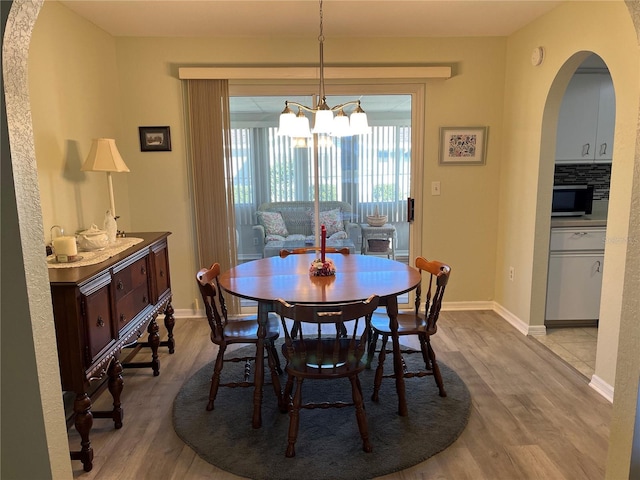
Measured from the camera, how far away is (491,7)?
3.18 m

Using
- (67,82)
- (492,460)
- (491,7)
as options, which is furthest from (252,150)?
(492,460)

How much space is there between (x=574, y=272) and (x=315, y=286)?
246 centimetres

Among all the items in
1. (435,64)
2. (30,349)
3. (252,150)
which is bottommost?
(30,349)

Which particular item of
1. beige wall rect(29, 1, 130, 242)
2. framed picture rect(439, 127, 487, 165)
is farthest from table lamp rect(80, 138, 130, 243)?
framed picture rect(439, 127, 487, 165)

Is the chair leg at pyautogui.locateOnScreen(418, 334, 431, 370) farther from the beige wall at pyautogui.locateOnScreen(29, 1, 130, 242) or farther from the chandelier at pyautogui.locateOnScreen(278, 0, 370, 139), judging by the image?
the beige wall at pyautogui.locateOnScreen(29, 1, 130, 242)

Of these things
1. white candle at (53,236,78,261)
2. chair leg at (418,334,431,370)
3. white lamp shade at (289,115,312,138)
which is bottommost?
chair leg at (418,334,431,370)

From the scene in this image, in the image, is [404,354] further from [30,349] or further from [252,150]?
[30,349]

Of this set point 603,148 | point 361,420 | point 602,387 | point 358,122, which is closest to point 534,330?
point 602,387

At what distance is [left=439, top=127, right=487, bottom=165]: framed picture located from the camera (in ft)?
13.1

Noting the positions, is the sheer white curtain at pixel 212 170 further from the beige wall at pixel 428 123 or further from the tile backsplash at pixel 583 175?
the tile backsplash at pixel 583 175

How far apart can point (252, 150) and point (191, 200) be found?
0.73 metres

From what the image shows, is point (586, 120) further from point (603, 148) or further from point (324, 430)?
point (324, 430)

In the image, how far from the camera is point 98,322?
6.95ft

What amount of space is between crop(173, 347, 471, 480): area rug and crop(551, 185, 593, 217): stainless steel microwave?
1.93 m
